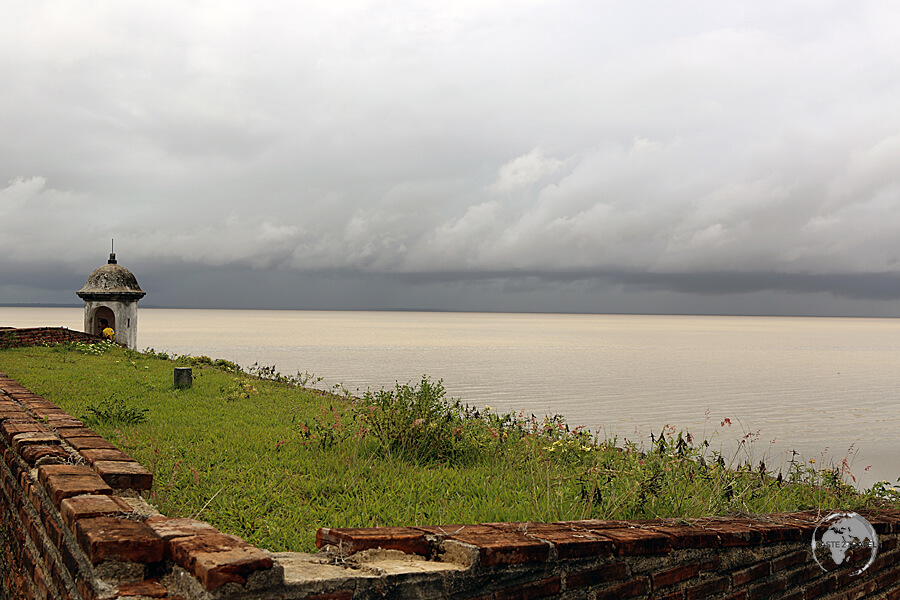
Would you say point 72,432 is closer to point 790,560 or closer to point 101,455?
point 101,455

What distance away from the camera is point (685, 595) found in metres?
3.73

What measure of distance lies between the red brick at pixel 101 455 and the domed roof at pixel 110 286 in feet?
61.5

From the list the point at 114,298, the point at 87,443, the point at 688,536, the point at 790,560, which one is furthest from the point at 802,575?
the point at 114,298

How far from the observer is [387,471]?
5895 millimetres

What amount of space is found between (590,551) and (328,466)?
132 inches

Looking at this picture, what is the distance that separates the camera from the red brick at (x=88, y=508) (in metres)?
2.91

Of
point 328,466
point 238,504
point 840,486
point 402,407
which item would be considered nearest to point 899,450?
point 840,486

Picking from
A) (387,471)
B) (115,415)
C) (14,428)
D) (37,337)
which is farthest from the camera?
(37,337)

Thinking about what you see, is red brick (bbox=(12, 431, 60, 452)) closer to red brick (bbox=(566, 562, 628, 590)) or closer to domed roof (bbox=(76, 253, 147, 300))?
red brick (bbox=(566, 562, 628, 590))

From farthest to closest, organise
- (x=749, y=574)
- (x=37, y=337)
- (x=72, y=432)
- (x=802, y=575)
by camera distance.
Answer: (x=37, y=337), (x=72, y=432), (x=802, y=575), (x=749, y=574)

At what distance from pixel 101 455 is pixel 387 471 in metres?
2.54

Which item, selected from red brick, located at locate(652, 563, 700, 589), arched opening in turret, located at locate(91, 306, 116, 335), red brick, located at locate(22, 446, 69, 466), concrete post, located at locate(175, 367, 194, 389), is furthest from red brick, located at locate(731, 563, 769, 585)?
arched opening in turret, located at locate(91, 306, 116, 335)

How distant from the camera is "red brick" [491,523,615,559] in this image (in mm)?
3164

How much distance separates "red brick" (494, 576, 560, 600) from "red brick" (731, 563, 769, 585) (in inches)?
64.4
